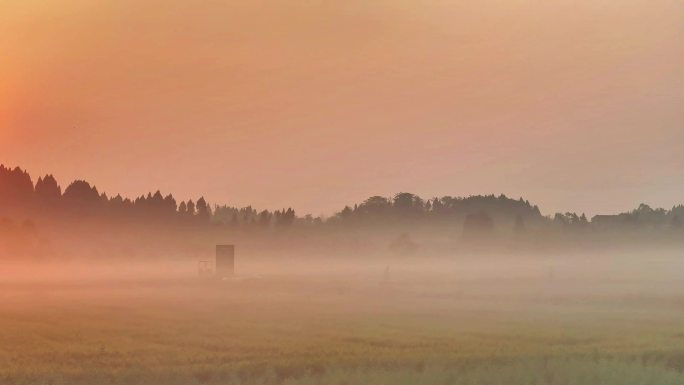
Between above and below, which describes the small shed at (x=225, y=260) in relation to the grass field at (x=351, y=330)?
above

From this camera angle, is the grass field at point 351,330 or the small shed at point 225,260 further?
the small shed at point 225,260

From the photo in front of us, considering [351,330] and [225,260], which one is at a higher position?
[225,260]

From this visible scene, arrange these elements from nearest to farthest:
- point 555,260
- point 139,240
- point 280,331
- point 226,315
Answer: point 280,331 < point 226,315 < point 139,240 < point 555,260

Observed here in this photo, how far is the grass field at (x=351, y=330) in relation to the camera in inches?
621

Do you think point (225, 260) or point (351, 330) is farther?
point (225, 260)

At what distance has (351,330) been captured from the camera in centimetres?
1958

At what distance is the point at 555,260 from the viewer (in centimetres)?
2531

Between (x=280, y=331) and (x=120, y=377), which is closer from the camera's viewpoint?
(x=120, y=377)

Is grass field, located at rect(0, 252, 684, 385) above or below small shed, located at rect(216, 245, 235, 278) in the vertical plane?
below

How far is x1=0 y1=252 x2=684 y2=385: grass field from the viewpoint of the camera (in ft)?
51.8

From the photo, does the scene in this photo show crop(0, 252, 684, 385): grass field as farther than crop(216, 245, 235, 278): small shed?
No

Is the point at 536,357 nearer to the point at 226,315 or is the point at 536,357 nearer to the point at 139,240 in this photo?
the point at 226,315

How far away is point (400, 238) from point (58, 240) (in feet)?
25.0

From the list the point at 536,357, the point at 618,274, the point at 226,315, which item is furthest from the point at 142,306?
the point at 618,274
